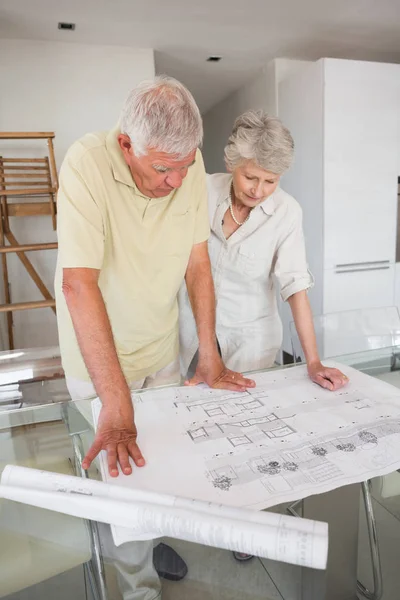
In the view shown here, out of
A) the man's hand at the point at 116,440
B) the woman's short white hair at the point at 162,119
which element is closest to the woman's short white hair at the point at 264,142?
the woman's short white hair at the point at 162,119

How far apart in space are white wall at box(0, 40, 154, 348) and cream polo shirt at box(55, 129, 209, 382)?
2.55 meters

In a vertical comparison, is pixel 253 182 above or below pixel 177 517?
above

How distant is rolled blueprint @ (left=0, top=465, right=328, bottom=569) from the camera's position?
0.62 meters

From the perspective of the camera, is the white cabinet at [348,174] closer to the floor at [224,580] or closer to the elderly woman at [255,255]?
the elderly woman at [255,255]

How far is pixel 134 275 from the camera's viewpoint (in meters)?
1.28

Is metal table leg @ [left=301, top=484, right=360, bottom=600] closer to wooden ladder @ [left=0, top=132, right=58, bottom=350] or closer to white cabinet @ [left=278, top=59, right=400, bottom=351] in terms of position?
wooden ladder @ [left=0, top=132, right=58, bottom=350]

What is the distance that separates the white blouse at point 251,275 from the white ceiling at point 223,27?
1.96 meters

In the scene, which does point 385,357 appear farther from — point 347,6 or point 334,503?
point 347,6

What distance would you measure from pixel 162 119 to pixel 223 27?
2819 millimetres

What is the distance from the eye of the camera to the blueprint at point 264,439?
31.8 inches

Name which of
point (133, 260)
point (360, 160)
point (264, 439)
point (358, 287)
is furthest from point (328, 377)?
point (360, 160)

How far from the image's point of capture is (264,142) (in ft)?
4.30

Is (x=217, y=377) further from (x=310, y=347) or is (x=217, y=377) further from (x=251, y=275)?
(x=251, y=275)

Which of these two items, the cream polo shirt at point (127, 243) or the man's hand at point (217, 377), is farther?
the man's hand at point (217, 377)
